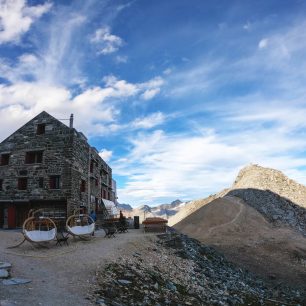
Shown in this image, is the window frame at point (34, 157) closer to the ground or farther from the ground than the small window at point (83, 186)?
farther from the ground

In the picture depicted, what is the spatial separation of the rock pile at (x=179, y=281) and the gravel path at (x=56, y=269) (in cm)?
68

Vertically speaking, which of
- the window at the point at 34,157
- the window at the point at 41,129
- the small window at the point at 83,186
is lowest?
the small window at the point at 83,186

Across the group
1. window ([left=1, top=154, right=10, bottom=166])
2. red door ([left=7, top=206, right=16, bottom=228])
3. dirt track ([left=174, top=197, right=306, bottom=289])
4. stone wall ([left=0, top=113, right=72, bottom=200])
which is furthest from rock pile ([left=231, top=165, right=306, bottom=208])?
window ([left=1, top=154, right=10, bottom=166])

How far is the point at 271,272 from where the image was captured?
27.1 metres

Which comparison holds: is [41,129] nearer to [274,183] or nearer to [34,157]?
[34,157]

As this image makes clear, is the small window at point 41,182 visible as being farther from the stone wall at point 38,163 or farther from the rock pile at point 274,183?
the rock pile at point 274,183

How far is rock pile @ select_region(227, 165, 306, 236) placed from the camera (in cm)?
4434

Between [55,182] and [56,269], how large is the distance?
2045cm

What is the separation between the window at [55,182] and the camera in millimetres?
33656

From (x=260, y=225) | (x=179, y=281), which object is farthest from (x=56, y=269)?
(x=260, y=225)

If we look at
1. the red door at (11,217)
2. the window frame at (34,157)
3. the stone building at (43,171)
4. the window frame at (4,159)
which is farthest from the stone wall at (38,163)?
the red door at (11,217)

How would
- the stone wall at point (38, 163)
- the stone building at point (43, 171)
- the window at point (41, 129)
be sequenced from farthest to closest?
the window at point (41, 129) → the stone wall at point (38, 163) → the stone building at point (43, 171)

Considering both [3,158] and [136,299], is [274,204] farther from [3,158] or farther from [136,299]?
[136,299]

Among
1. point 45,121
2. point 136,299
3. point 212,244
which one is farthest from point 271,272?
point 45,121
